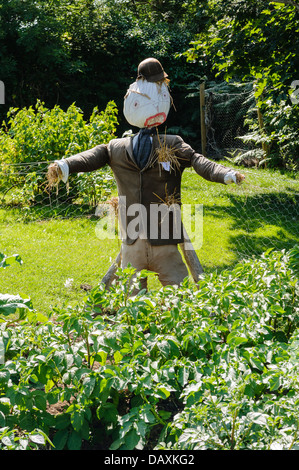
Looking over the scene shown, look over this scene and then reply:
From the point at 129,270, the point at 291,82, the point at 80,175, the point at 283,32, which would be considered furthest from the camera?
the point at 80,175

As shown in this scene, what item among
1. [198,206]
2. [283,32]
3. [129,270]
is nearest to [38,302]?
[129,270]

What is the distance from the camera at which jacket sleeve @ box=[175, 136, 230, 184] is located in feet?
11.3

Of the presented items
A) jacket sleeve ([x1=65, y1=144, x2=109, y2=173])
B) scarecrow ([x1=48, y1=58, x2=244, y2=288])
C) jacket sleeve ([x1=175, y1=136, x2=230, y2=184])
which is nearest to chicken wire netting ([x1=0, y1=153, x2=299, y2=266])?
scarecrow ([x1=48, y1=58, x2=244, y2=288])

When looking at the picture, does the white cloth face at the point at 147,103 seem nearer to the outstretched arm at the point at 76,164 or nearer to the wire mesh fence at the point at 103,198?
the outstretched arm at the point at 76,164

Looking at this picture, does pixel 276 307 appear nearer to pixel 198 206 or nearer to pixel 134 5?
pixel 198 206

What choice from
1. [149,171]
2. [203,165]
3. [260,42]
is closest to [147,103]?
[149,171]

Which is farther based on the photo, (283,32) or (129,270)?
(283,32)

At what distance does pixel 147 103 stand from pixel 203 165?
1.89 feet

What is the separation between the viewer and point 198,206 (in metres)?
7.36

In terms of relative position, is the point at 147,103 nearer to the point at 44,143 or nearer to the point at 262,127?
the point at 44,143

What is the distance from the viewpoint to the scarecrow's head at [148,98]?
367cm

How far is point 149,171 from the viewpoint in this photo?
12.0 feet

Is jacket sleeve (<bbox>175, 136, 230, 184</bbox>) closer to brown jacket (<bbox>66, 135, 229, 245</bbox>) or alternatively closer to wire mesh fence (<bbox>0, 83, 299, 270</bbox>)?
brown jacket (<bbox>66, 135, 229, 245</bbox>)
